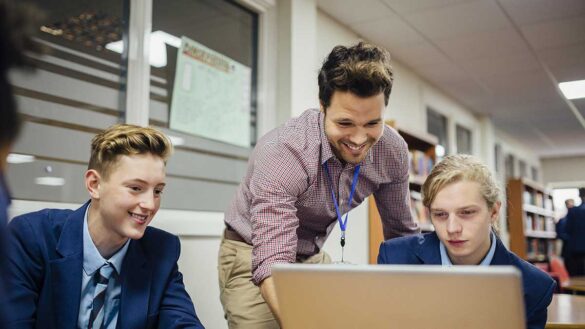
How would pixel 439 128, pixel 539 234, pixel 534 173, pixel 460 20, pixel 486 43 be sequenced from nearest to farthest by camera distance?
1. pixel 460 20
2. pixel 486 43
3. pixel 439 128
4. pixel 539 234
5. pixel 534 173

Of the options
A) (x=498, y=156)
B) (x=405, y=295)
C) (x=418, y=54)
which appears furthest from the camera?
(x=498, y=156)

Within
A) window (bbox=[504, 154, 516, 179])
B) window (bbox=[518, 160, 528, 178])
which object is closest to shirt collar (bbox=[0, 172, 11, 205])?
window (bbox=[504, 154, 516, 179])

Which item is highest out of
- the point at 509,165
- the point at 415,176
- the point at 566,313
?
the point at 509,165

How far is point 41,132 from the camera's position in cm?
200

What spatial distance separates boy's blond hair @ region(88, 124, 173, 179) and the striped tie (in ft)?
0.90

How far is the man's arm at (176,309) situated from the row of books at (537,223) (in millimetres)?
6579

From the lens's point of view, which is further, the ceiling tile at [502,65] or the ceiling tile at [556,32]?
the ceiling tile at [502,65]

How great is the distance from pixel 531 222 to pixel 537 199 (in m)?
0.55

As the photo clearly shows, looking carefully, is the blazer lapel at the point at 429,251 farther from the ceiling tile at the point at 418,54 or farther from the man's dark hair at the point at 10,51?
the ceiling tile at the point at 418,54

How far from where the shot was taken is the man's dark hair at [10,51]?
55 cm

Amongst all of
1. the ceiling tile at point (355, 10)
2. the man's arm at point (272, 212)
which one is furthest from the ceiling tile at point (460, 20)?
the man's arm at point (272, 212)

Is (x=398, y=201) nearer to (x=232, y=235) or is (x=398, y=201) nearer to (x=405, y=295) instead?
(x=232, y=235)

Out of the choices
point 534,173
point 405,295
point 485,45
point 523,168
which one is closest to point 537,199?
point 523,168

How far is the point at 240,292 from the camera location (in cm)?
168
